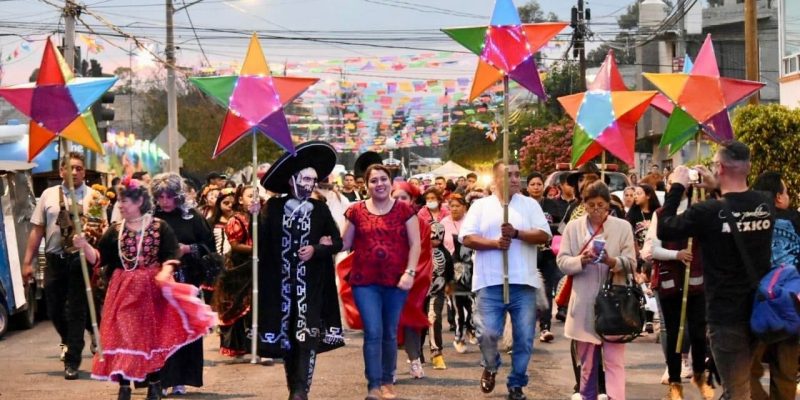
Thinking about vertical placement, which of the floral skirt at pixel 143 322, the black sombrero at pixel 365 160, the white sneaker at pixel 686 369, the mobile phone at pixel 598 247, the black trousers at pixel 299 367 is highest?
the black sombrero at pixel 365 160

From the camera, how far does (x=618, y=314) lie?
948 centimetres

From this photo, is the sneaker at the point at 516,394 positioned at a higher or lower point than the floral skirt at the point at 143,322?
lower

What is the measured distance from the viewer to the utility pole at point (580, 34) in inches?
1658

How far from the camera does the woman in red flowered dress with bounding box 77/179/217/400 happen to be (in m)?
9.72

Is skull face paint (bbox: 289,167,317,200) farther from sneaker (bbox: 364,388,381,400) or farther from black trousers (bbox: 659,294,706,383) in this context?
black trousers (bbox: 659,294,706,383)

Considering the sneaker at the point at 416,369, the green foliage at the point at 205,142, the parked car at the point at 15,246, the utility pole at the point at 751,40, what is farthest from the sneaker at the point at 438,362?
the green foliage at the point at 205,142

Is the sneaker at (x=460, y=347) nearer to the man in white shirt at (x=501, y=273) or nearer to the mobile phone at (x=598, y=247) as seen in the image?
the man in white shirt at (x=501, y=273)

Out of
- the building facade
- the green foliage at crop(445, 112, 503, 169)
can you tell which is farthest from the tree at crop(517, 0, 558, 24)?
the building facade

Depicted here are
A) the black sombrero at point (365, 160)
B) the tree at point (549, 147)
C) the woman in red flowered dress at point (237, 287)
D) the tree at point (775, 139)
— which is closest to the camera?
the black sombrero at point (365, 160)

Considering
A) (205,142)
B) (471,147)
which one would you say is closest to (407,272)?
(205,142)

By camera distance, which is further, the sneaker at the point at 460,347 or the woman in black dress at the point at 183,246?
the sneaker at the point at 460,347

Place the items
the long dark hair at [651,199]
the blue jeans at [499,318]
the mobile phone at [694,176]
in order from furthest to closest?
the long dark hair at [651,199]
the blue jeans at [499,318]
the mobile phone at [694,176]

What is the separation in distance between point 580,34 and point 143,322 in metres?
34.5

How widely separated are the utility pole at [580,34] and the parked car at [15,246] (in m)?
25.4
